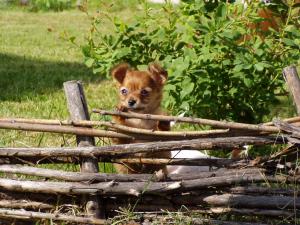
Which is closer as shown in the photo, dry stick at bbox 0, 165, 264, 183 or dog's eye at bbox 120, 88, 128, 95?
dry stick at bbox 0, 165, 264, 183

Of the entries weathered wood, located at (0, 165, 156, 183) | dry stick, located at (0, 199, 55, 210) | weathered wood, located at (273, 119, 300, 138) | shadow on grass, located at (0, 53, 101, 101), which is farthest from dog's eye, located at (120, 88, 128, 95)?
shadow on grass, located at (0, 53, 101, 101)

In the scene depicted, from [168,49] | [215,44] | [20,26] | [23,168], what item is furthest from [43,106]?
[20,26]

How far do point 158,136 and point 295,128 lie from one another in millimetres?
750

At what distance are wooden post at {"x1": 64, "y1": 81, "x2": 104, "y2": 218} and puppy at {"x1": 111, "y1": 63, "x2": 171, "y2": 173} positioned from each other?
0.45 meters

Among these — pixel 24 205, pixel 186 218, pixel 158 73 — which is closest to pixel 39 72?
pixel 158 73

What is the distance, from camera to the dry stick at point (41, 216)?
3812mm

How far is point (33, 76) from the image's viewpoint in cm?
860

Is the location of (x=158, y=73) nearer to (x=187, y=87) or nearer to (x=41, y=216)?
(x=187, y=87)

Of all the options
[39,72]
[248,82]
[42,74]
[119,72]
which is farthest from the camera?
[39,72]

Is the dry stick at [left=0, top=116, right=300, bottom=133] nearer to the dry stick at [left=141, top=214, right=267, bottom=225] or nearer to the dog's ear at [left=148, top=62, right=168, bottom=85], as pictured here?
the dry stick at [left=141, top=214, right=267, bottom=225]

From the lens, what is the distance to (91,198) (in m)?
3.81

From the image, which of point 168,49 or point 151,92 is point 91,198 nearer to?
point 151,92

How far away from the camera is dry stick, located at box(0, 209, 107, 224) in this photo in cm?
381

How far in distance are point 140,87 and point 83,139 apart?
2.72 feet
